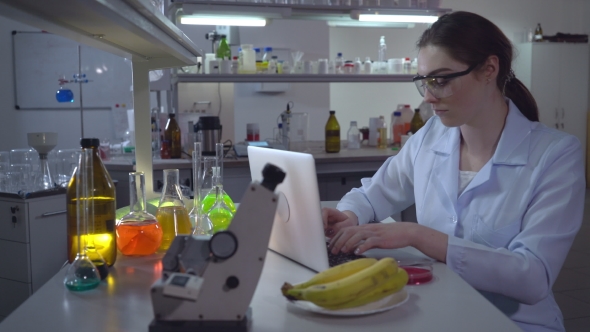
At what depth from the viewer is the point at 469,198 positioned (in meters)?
1.57

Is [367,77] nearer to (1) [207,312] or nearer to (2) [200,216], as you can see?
(2) [200,216]

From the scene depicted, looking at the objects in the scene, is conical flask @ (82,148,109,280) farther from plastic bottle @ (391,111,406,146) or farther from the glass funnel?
plastic bottle @ (391,111,406,146)

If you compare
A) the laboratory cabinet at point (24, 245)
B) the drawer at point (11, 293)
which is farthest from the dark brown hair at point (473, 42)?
the drawer at point (11, 293)

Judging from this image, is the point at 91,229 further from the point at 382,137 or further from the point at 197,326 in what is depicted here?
the point at 382,137

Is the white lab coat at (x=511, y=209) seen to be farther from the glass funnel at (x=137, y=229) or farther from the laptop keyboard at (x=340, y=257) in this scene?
the glass funnel at (x=137, y=229)

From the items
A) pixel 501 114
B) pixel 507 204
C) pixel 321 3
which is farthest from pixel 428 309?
pixel 321 3

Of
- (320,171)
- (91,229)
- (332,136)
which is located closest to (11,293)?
(320,171)

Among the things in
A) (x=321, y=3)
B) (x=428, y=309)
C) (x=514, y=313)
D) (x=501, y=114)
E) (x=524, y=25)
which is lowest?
(x=514, y=313)

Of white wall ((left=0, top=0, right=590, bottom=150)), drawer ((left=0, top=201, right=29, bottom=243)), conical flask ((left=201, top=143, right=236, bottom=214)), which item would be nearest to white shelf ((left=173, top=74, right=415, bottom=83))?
drawer ((left=0, top=201, right=29, bottom=243))

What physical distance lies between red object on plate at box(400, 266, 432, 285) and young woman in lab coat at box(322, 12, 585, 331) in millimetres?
129

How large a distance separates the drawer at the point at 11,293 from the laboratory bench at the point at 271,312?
2.08 m

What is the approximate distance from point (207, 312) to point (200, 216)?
56cm

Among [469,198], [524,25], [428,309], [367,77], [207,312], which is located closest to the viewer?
[207,312]

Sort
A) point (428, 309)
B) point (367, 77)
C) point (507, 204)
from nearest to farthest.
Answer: point (428, 309) < point (507, 204) < point (367, 77)
